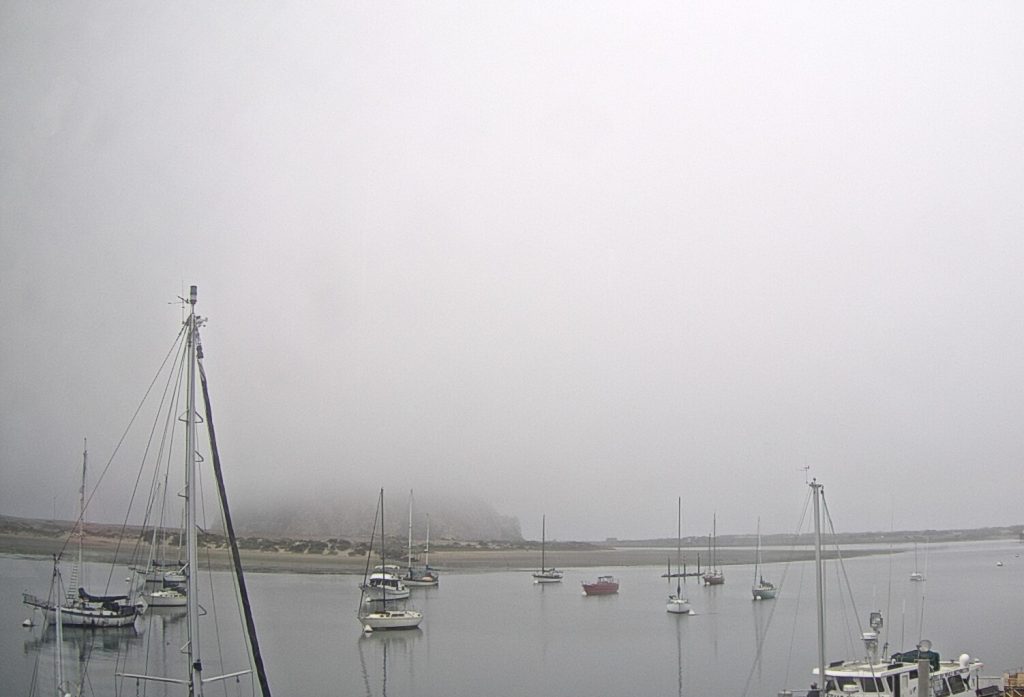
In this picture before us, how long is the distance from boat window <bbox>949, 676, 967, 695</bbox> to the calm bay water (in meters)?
3.67

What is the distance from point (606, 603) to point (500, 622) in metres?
7.02

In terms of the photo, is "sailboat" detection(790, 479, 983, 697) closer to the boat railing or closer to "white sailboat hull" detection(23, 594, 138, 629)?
"white sailboat hull" detection(23, 594, 138, 629)

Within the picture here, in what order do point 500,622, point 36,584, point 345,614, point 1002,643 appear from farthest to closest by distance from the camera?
point 500,622 → point 345,614 → point 1002,643 → point 36,584

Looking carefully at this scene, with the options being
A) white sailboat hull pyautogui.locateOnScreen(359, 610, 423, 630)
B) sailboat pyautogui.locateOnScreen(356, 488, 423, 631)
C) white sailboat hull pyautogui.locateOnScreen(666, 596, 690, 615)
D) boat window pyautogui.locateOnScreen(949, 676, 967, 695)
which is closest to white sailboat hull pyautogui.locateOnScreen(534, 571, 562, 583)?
white sailboat hull pyautogui.locateOnScreen(666, 596, 690, 615)

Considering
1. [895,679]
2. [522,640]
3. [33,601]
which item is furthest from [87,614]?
[895,679]

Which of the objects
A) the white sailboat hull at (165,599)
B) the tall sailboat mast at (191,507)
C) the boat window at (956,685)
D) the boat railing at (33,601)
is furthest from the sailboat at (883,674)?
the boat railing at (33,601)

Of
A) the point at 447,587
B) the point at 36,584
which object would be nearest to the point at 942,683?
the point at 36,584

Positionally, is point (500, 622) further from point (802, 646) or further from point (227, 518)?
point (227, 518)

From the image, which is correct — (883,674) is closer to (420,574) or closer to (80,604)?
(80,604)

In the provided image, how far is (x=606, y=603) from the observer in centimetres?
3019

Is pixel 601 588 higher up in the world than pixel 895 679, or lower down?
lower down

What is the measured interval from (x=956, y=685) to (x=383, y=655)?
9.55m

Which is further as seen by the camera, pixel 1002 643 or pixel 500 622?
pixel 500 622

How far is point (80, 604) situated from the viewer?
1462 cm
